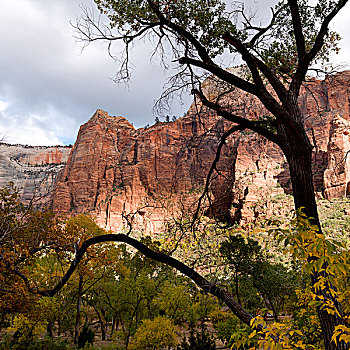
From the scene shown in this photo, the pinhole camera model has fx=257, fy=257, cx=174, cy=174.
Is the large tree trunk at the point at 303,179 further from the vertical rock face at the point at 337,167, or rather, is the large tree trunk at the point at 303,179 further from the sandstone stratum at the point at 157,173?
the vertical rock face at the point at 337,167

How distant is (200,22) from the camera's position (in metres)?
3.91

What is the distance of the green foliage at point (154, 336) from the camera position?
14594 millimetres

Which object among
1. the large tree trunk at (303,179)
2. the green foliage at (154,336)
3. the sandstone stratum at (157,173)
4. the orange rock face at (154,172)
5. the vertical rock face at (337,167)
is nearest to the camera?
the large tree trunk at (303,179)

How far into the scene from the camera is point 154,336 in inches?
575

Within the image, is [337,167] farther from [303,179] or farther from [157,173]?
[303,179]

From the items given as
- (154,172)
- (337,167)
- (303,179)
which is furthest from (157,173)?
(303,179)

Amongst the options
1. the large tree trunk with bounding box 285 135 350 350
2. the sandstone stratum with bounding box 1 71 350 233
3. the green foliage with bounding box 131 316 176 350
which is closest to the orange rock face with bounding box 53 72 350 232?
the sandstone stratum with bounding box 1 71 350 233

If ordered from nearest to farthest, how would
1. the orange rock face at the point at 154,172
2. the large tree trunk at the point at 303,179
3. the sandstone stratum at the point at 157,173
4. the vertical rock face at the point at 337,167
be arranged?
the large tree trunk at the point at 303,179
the vertical rock face at the point at 337,167
the sandstone stratum at the point at 157,173
the orange rock face at the point at 154,172

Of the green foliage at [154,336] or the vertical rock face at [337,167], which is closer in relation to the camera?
the green foliage at [154,336]

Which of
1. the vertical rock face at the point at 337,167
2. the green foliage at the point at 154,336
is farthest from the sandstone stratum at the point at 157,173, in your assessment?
the green foliage at the point at 154,336

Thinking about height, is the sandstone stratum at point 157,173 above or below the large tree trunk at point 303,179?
above

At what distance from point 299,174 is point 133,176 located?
70645 mm

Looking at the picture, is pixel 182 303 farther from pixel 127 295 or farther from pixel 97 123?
pixel 97 123

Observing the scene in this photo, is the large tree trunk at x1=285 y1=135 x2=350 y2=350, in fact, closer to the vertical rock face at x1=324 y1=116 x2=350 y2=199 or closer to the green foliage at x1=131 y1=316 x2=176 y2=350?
the green foliage at x1=131 y1=316 x2=176 y2=350
